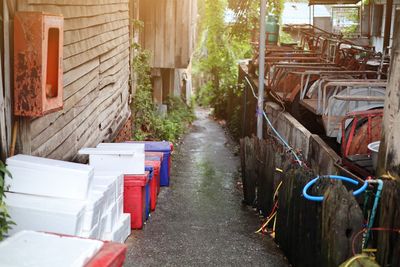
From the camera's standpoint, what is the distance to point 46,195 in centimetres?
474

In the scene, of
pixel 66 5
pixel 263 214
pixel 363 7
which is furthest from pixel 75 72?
pixel 363 7

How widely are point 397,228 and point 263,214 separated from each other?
3795 millimetres

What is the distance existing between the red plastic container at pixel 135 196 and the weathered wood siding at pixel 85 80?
0.86 metres

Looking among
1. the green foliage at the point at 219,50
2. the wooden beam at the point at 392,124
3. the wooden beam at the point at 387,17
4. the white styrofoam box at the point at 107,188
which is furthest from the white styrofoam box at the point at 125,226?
the green foliage at the point at 219,50

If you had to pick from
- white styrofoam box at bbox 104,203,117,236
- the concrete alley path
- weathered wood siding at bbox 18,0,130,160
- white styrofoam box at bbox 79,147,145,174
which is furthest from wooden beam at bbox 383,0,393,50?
white styrofoam box at bbox 104,203,117,236

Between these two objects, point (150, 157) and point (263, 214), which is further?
point (150, 157)

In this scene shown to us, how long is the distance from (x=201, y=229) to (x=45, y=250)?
170 inches

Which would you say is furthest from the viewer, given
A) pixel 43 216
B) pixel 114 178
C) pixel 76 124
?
pixel 76 124

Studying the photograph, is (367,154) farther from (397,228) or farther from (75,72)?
(75,72)

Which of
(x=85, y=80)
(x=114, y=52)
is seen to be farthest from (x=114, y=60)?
(x=85, y=80)

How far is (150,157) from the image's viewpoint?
927 centimetres

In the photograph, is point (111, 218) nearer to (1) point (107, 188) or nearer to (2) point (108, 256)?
(1) point (107, 188)

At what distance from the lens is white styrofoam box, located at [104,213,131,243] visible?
20.1ft

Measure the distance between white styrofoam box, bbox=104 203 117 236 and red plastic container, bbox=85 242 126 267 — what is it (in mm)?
2025
